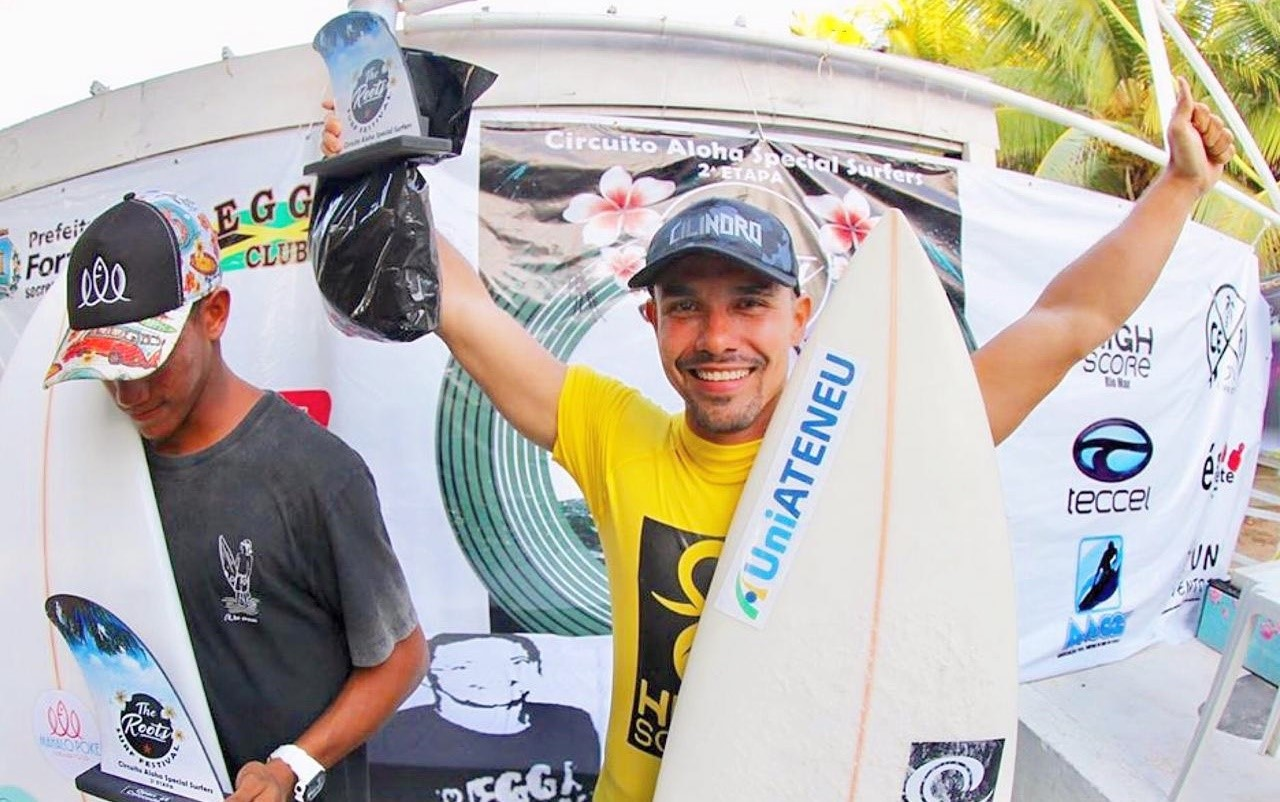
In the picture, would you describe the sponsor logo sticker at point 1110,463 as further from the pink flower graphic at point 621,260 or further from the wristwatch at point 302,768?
the wristwatch at point 302,768

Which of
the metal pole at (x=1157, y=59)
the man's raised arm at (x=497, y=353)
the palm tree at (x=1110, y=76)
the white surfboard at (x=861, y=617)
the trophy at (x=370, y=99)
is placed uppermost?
the palm tree at (x=1110, y=76)

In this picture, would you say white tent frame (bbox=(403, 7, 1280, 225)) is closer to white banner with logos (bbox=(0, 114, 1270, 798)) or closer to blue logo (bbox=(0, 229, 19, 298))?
white banner with logos (bbox=(0, 114, 1270, 798))

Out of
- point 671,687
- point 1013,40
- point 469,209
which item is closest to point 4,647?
point 671,687

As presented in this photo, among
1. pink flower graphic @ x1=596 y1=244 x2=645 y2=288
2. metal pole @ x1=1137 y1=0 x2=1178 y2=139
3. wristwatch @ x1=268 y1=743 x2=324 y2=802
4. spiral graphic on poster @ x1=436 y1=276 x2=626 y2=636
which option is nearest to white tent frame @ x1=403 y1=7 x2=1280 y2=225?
metal pole @ x1=1137 y1=0 x2=1178 y2=139

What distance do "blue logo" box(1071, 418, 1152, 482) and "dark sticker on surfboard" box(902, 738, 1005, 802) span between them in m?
2.62

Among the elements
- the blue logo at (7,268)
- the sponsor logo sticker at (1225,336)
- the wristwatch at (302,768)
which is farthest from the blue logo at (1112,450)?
the blue logo at (7,268)

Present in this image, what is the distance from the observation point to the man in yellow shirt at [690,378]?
1.13 m

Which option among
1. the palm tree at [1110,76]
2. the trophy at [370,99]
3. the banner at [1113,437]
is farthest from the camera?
the palm tree at [1110,76]

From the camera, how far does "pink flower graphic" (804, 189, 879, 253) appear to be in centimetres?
317

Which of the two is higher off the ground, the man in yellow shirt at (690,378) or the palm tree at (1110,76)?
the palm tree at (1110,76)

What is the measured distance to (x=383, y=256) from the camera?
1104mm

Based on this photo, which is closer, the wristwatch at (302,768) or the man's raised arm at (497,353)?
the wristwatch at (302,768)

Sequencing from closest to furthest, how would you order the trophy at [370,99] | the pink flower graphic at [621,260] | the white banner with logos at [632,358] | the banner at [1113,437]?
the trophy at [370,99], the white banner with logos at [632,358], the pink flower graphic at [621,260], the banner at [1113,437]

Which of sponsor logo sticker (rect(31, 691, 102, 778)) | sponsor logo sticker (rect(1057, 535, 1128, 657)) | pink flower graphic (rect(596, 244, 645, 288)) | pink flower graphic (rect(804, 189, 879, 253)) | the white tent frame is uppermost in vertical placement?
the white tent frame
